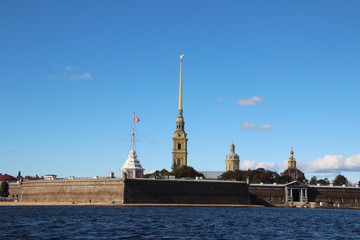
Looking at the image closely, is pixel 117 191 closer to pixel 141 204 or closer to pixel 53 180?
pixel 141 204

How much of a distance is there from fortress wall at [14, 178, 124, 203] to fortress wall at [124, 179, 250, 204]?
2.89 m

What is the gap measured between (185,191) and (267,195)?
22778mm

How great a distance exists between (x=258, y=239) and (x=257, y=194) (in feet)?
274

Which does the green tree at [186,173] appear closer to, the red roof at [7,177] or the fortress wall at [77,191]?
the fortress wall at [77,191]

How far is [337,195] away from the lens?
5522 inches

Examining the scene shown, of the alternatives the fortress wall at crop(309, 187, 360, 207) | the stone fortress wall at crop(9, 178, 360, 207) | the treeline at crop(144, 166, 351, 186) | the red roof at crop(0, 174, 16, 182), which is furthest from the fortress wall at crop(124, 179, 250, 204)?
the red roof at crop(0, 174, 16, 182)

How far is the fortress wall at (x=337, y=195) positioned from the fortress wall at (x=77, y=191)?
158ft

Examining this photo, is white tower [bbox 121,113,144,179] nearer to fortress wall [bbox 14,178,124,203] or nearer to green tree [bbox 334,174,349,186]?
fortress wall [bbox 14,178,124,203]

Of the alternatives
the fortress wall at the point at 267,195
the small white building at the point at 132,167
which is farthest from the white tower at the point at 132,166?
the fortress wall at the point at 267,195

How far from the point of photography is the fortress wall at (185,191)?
372ft

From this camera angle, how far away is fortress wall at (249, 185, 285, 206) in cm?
13062

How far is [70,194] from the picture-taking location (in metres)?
121

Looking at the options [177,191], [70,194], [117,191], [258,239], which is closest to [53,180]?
[70,194]

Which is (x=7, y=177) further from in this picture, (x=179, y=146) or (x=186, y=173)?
(x=186, y=173)
